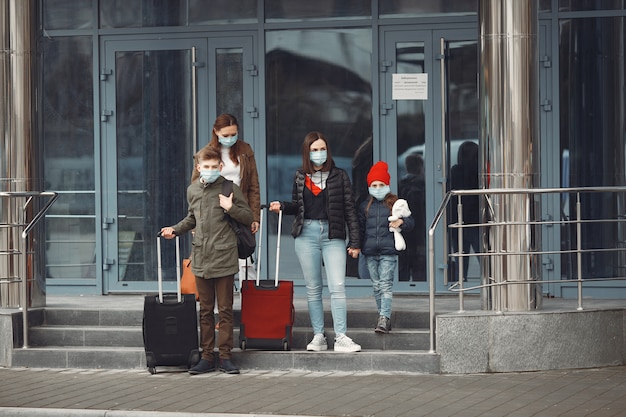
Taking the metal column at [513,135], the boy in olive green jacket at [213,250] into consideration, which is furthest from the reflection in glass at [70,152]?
the metal column at [513,135]

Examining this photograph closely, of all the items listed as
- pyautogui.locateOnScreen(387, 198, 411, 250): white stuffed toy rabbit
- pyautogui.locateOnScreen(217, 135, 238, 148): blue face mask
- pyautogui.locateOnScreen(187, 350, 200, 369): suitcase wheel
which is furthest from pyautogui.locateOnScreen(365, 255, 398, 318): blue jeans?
pyautogui.locateOnScreen(187, 350, 200, 369): suitcase wheel

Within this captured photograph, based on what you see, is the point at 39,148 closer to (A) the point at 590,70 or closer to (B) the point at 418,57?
(B) the point at 418,57

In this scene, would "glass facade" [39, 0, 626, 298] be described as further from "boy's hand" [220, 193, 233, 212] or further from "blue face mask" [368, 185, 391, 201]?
"boy's hand" [220, 193, 233, 212]

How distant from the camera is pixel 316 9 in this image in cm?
1420

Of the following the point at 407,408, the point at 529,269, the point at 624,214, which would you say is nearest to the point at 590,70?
the point at 624,214

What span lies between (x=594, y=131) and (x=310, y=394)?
5.33m

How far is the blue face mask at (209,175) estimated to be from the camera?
10828 millimetres

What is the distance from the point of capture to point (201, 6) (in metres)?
14.4

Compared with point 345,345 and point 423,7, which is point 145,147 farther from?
point 345,345

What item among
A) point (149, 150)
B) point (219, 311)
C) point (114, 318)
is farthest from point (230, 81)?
point (219, 311)

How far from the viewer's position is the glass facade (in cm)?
1357

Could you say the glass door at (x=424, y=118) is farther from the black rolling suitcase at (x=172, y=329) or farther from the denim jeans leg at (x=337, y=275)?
the black rolling suitcase at (x=172, y=329)

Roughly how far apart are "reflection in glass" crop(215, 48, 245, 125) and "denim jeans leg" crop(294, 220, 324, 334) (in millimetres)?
3402

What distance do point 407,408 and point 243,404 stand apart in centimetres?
122
